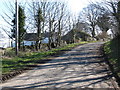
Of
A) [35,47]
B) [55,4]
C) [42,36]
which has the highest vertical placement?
[55,4]

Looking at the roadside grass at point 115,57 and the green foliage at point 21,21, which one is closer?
the roadside grass at point 115,57

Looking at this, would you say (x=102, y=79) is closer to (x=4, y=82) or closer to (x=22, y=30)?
(x=4, y=82)

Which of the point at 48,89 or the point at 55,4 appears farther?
the point at 55,4

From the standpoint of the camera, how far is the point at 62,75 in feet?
22.7

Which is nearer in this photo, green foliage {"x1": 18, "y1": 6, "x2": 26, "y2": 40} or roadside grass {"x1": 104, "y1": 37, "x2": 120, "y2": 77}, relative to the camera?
roadside grass {"x1": 104, "y1": 37, "x2": 120, "y2": 77}

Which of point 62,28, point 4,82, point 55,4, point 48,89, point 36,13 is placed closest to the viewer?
point 48,89

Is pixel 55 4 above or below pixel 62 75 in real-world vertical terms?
above

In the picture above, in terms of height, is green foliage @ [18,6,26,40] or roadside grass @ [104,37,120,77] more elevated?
green foliage @ [18,6,26,40]

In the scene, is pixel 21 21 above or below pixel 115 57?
above

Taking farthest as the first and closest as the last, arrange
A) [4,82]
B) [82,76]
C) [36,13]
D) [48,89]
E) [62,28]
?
1. [62,28]
2. [36,13]
3. [82,76]
4. [4,82]
5. [48,89]

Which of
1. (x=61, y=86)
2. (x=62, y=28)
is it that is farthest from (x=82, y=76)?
(x=62, y=28)

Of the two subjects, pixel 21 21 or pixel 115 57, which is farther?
pixel 21 21

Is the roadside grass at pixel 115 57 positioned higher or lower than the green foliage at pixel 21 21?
lower

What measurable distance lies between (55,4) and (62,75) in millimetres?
17331
